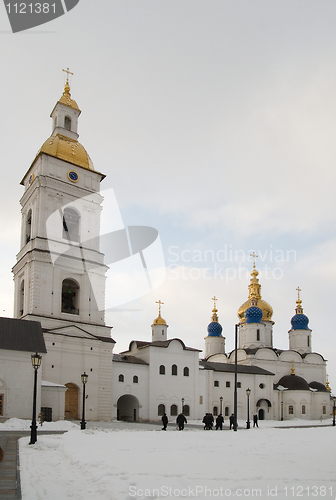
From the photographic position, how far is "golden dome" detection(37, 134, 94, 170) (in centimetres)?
3919

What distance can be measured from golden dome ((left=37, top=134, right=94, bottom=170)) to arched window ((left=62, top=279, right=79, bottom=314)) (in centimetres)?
970

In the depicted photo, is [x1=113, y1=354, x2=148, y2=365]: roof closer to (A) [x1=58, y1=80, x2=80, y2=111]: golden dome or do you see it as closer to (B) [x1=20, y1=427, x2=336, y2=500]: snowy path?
(A) [x1=58, y1=80, x2=80, y2=111]: golden dome

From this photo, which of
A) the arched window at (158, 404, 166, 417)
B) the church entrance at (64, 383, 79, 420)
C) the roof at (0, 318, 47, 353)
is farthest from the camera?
the arched window at (158, 404, 166, 417)

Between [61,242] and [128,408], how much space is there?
16415mm

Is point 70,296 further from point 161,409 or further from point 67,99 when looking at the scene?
point 67,99

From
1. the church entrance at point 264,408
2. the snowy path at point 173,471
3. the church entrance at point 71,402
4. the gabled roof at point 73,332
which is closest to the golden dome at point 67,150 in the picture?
the gabled roof at point 73,332

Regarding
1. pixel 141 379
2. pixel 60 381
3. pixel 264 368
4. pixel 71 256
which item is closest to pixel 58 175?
pixel 71 256

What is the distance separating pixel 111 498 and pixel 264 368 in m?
48.9

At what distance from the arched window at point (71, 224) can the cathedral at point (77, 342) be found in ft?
0.26

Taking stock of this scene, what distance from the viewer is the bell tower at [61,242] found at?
35719 millimetres

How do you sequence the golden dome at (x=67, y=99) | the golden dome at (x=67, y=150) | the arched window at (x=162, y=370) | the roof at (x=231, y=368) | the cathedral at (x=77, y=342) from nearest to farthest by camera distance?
the cathedral at (x=77, y=342), the golden dome at (x=67, y=150), the golden dome at (x=67, y=99), the arched window at (x=162, y=370), the roof at (x=231, y=368)

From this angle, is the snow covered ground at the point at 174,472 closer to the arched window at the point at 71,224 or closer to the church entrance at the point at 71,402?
the church entrance at the point at 71,402

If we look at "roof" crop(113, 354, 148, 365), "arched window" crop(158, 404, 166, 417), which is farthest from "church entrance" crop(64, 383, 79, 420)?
"arched window" crop(158, 404, 166, 417)

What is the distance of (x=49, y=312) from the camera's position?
116 ft
